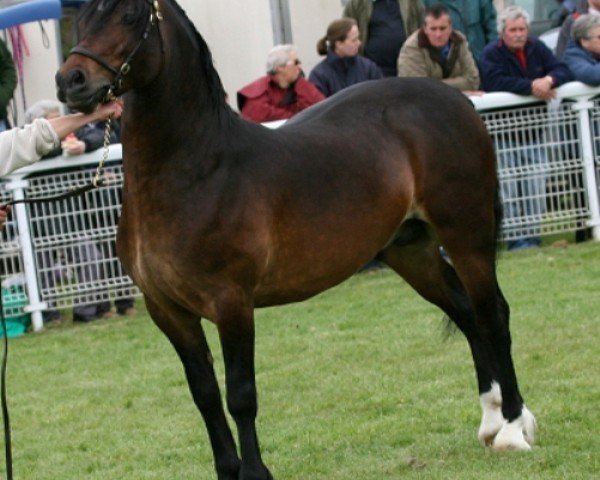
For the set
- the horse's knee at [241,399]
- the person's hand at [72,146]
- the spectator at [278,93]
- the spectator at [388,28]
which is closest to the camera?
the horse's knee at [241,399]

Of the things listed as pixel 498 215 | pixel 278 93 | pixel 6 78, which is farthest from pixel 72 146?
pixel 498 215

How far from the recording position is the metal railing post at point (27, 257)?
1118 cm

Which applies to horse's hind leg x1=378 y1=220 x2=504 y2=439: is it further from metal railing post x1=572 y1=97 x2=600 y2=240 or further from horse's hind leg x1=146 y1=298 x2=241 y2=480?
metal railing post x1=572 y1=97 x2=600 y2=240

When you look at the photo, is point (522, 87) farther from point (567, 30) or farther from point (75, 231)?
point (75, 231)

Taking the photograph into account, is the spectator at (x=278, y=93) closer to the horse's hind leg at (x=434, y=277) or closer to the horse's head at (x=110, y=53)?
the horse's hind leg at (x=434, y=277)

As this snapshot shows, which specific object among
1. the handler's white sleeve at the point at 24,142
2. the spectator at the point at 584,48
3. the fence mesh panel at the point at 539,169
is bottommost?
the fence mesh panel at the point at 539,169

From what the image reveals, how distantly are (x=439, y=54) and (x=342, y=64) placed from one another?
85 cm

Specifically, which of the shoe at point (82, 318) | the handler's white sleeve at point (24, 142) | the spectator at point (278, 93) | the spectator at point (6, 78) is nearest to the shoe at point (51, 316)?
the shoe at point (82, 318)

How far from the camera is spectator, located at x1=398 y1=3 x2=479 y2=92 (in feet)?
39.9

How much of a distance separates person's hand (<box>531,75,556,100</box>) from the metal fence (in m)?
0.13

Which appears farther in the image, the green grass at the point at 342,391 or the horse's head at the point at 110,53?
the green grass at the point at 342,391

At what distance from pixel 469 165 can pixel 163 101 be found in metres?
1.71

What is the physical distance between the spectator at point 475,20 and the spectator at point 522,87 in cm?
89

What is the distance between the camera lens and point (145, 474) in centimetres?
662
